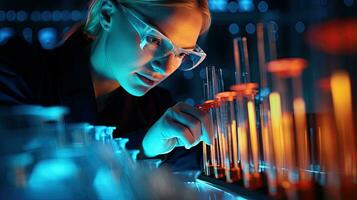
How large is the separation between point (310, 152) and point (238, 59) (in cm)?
28

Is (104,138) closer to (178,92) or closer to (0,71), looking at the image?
(0,71)

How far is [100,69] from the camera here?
44.8 inches

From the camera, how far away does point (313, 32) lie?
107 inches

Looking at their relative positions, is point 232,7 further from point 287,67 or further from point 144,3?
point 287,67

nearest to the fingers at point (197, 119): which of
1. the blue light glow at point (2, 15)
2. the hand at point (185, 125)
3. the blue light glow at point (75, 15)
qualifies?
the hand at point (185, 125)

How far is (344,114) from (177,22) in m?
0.48

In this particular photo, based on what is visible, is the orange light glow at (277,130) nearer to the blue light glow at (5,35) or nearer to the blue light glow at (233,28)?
the blue light glow at (5,35)

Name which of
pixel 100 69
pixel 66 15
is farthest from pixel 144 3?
pixel 66 15

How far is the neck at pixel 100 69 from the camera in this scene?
3.65 ft

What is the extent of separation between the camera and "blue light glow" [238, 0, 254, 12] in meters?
2.59

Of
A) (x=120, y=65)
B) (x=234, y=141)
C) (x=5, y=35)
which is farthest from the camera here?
(x=5, y=35)

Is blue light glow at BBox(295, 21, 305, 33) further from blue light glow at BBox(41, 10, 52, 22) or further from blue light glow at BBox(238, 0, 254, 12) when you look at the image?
blue light glow at BBox(41, 10, 52, 22)

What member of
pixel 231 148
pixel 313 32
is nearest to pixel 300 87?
pixel 231 148

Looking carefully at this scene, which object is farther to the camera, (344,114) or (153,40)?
(153,40)
